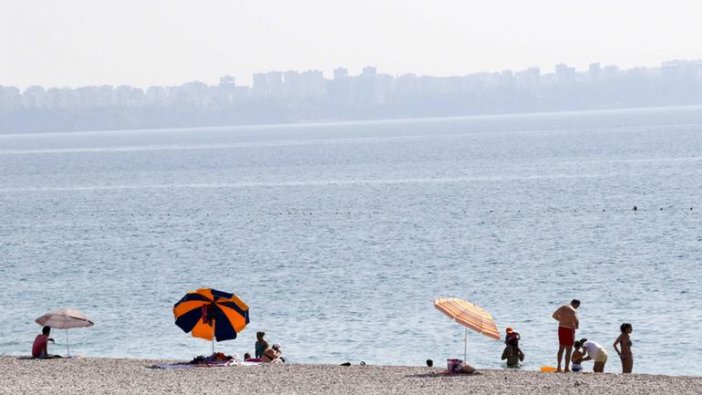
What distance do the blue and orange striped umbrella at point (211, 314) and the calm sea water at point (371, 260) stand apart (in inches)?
287

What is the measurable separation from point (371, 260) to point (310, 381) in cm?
3673

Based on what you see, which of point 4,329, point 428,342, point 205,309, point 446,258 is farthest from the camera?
point 446,258

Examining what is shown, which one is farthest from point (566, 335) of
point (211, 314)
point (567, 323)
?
point (211, 314)

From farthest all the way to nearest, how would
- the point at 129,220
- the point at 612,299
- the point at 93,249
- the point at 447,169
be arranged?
the point at 447,169 → the point at 129,220 → the point at 93,249 → the point at 612,299

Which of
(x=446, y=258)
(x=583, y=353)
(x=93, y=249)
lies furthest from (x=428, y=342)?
(x=93, y=249)

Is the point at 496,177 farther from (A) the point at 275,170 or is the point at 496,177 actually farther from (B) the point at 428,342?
(B) the point at 428,342

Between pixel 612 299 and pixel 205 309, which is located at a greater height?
pixel 205 309

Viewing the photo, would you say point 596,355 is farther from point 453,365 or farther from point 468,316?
point 453,365

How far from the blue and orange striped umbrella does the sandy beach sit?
58.7 inches

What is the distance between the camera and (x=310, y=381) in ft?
85.0

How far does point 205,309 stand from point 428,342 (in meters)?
10.8

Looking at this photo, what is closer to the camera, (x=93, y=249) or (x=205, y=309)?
(x=205, y=309)

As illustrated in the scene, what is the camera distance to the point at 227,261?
64250mm

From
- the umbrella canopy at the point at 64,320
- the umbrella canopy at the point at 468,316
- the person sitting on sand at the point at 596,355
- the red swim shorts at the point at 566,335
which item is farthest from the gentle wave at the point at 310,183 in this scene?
the umbrella canopy at the point at 468,316
